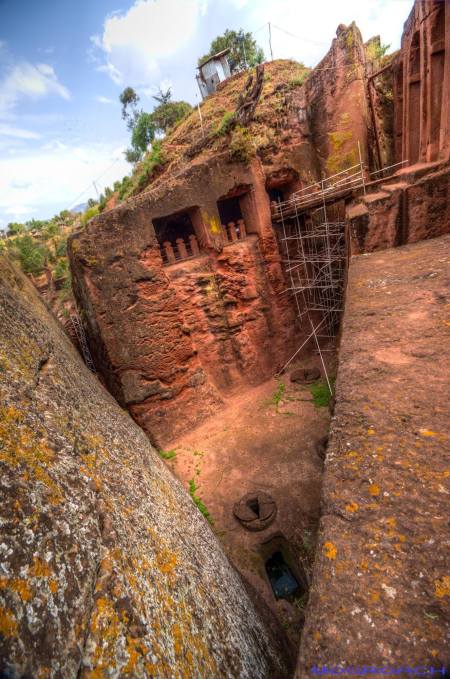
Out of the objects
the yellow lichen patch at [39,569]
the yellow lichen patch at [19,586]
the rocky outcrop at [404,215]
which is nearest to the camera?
the yellow lichen patch at [19,586]

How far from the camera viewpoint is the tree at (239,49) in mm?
23266

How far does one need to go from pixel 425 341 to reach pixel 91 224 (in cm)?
778

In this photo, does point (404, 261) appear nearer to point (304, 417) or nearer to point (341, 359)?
point (341, 359)

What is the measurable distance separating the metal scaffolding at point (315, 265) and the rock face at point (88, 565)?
26.7 feet

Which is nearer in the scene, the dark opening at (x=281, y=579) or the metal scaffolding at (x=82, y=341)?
the dark opening at (x=281, y=579)

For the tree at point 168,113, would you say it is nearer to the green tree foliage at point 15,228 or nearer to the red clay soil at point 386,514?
the green tree foliage at point 15,228

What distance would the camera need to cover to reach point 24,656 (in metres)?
1.01

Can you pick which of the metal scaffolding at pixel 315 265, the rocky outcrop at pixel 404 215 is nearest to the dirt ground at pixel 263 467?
the metal scaffolding at pixel 315 265

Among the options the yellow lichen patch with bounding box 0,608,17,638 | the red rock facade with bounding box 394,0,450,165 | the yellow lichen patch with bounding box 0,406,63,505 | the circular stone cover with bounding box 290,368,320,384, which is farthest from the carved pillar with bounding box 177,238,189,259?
the yellow lichen patch with bounding box 0,608,17,638

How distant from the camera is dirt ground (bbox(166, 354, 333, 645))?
5418mm

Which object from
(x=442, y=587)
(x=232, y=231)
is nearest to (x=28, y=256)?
(x=232, y=231)

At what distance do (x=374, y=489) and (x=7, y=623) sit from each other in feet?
4.78

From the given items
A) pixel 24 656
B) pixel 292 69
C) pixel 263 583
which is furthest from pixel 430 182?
pixel 292 69

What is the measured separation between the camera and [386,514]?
4.00ft
